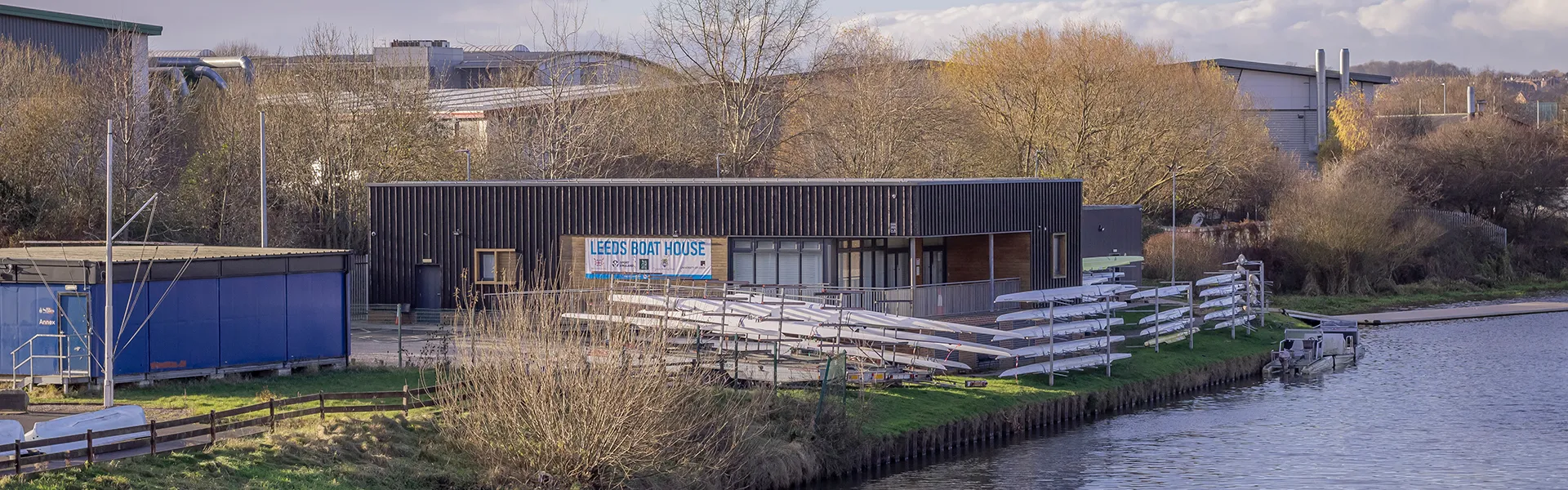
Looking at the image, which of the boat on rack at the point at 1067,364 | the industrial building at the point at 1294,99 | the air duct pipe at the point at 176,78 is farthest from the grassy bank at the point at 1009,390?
the industrial building at the point at 1294,99

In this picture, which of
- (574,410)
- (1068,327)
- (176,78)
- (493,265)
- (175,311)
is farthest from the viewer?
(176,78)

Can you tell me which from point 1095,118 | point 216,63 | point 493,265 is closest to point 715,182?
point 493,265

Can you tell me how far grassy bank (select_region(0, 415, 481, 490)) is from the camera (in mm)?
18797

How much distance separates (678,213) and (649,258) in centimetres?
145

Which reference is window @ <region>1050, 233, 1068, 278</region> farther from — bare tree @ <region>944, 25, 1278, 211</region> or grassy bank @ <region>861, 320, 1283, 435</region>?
bare tree @ <region>944, 25, 1278, 211</region>

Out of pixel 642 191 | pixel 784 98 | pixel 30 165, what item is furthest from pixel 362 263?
pixel 784 98

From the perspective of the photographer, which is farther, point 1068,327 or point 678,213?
point 678,213

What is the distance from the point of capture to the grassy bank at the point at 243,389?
25.5 m

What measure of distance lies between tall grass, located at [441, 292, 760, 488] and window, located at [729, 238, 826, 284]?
1499cm

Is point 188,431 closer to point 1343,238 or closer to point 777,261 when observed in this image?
point 777,261

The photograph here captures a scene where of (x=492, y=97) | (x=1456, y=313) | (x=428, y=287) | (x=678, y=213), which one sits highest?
(x=492, y=97)

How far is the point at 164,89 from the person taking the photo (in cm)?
5559

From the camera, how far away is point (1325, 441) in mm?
29531

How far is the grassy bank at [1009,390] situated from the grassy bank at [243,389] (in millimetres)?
8311
